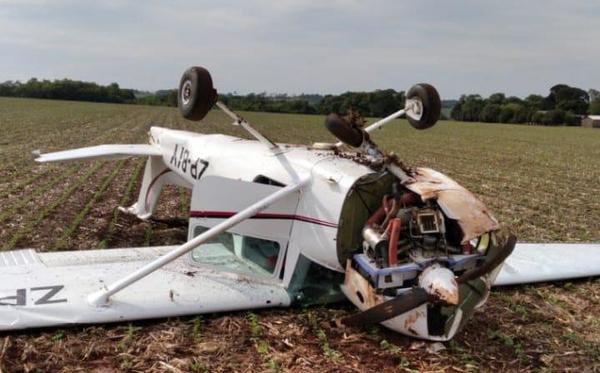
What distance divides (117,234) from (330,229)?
15.8 feet

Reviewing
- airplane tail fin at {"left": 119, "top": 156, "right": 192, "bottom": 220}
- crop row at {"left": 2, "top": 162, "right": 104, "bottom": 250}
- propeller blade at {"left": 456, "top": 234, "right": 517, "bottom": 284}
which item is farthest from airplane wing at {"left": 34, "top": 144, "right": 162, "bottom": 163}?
propeller blade at {"left": 456, "top": 234, "right": 517, "bottom": 284}

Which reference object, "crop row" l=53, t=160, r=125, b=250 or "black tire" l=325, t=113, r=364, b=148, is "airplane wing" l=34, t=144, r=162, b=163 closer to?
"crop row" l=53, t=160, r=125, b=250

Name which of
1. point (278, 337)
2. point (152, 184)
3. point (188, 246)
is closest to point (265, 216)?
point (188, 246)

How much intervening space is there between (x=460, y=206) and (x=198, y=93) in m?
2.89

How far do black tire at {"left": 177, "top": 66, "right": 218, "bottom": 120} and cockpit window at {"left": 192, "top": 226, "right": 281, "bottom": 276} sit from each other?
1265 mm

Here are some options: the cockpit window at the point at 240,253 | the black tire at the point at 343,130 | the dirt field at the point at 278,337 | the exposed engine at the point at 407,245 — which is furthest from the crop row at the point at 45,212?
the exposed engine at the point at 407,245

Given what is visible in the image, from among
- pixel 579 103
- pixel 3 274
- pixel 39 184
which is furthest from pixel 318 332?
pixel 579 103

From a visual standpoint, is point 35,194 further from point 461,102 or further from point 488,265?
point 461,102

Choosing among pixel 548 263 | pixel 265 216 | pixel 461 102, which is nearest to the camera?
pixel 265 216

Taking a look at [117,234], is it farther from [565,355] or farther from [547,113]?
[547,113]

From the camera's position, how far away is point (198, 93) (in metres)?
6.16

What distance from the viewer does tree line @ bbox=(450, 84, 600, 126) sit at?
9300 cm

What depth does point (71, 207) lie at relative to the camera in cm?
1096

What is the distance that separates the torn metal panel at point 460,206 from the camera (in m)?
4.98
